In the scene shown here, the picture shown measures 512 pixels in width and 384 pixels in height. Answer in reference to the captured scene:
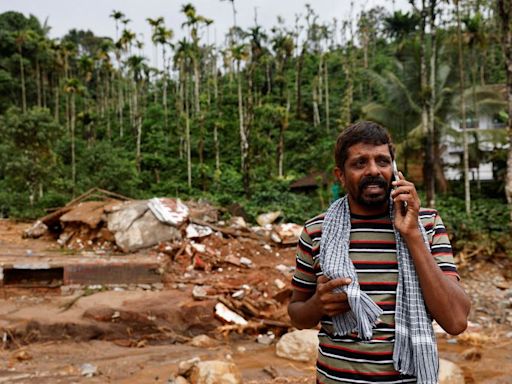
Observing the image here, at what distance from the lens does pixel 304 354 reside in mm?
5930

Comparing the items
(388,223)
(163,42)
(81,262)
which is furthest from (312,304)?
(163,42)

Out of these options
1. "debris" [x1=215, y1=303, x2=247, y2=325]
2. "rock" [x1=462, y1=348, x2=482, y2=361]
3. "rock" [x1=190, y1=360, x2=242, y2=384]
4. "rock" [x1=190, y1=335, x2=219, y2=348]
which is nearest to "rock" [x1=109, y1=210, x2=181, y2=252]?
"debris" [x1=215, y1=303, x2=247, y2=325]

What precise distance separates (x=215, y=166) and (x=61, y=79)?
1500cm

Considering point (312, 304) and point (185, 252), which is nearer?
point (312, 304)

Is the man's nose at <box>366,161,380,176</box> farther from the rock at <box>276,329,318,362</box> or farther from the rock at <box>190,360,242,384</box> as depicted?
the rock at <box>276,329,318,362</box>

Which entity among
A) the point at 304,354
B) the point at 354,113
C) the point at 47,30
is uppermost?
the point at 47,30

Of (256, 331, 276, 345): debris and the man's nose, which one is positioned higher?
the man's nose

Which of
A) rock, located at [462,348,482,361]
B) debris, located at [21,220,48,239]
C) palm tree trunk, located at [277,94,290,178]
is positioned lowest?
rock, located at [462,348,482,361]

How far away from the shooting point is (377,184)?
1.41 m

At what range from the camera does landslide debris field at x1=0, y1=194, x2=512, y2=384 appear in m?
5.70

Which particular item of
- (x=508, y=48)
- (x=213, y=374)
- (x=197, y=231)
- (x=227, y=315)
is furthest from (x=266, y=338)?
(x=508, y=48)

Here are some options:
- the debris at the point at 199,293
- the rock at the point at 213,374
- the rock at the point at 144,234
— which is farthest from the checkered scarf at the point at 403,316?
the rock at the point at 144,234

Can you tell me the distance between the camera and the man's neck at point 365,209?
145 cm

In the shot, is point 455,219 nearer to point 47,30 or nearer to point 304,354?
point 304,354
